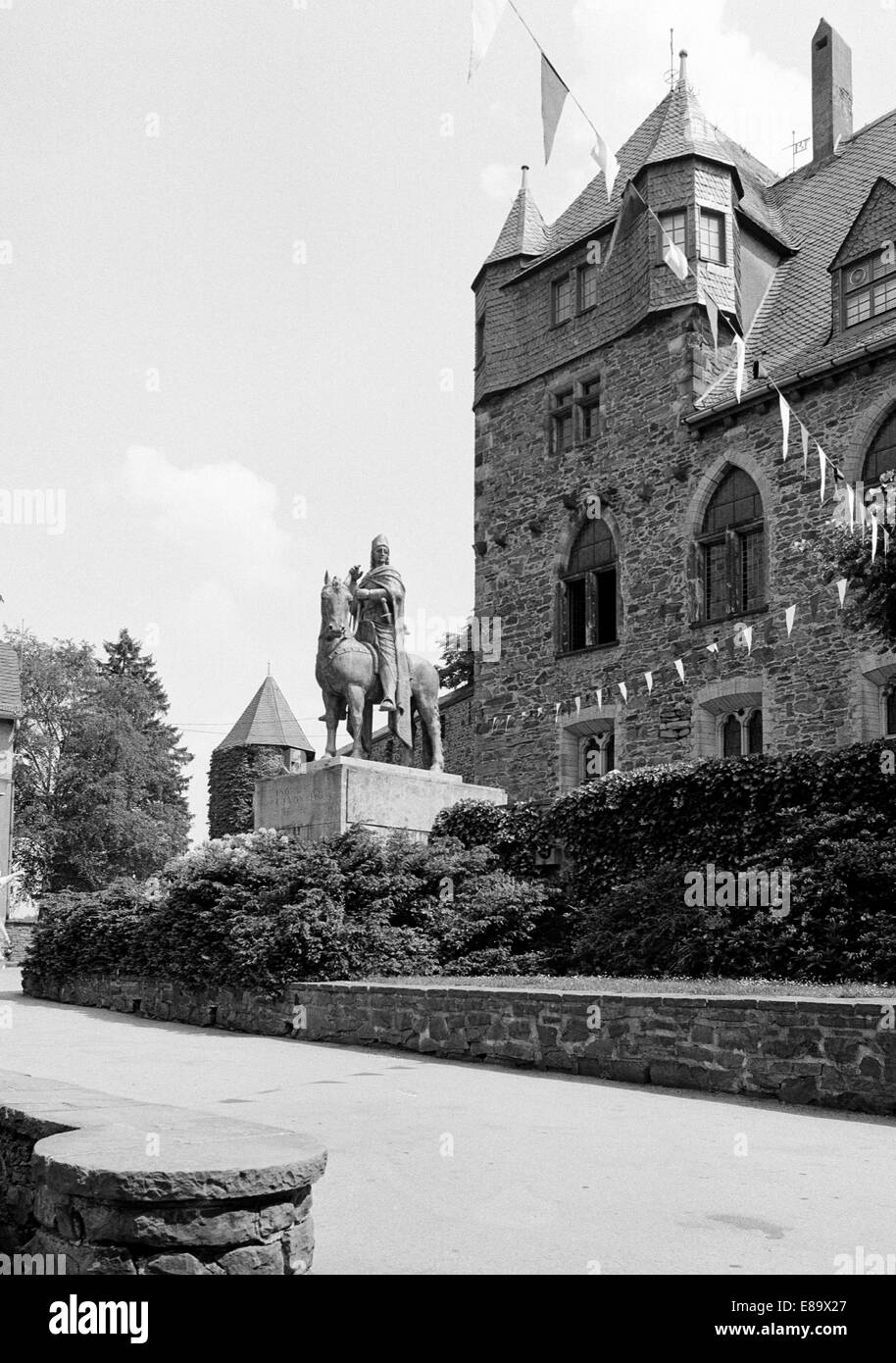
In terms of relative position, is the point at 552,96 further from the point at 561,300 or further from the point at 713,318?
the point at 561,300

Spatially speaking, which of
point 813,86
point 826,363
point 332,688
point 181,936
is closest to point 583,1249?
point 181,936

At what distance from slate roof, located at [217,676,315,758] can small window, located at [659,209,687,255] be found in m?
36.8

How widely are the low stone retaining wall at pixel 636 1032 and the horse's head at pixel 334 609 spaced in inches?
202

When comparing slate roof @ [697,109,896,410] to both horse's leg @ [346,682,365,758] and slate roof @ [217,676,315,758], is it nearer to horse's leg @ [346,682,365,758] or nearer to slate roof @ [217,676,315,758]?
horse's leg @ [346,682,365,758]

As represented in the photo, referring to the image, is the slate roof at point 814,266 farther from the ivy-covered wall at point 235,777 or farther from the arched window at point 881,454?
the ivy-covered wall at point 235,777

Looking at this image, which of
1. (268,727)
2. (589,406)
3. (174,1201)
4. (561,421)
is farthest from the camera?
(268,727)

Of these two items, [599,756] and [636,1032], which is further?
[599,756]

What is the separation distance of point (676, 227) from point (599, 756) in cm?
1001

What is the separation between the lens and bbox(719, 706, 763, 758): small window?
74.5 ft

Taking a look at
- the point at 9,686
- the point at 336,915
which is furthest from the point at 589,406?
the point at 9,686

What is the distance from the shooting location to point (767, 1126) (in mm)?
7965

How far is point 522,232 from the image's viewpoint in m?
29.2

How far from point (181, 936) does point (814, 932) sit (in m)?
7.14

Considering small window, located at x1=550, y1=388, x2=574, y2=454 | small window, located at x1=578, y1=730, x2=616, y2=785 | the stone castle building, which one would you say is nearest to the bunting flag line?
the stone castle building
